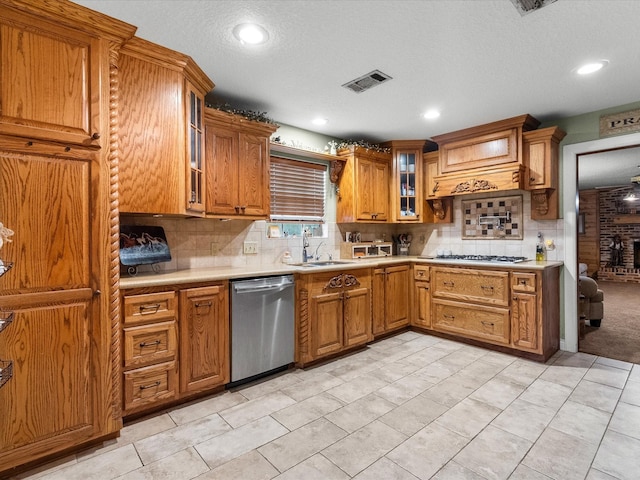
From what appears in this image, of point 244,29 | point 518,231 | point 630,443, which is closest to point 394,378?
point 630,443

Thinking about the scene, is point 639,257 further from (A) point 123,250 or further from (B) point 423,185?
(A) point 123,250

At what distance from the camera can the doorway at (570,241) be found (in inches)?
139

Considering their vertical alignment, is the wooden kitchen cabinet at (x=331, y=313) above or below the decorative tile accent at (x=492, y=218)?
below

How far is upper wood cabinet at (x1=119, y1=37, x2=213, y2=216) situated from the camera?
2.26 meters

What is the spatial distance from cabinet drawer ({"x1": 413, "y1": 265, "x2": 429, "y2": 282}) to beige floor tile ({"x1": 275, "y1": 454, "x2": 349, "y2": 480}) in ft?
8.76

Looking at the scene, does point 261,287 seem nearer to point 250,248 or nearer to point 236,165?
point 250,248

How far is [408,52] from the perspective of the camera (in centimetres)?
232

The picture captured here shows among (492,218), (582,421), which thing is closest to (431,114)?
(492,218)

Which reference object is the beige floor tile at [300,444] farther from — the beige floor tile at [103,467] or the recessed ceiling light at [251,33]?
the recessed ceiling light at [251,33]

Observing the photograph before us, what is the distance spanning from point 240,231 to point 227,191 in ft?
1.89

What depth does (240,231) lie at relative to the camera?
11.3 ft

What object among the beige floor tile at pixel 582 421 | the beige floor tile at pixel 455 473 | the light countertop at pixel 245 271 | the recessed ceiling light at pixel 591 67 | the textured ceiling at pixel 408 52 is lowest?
the beige floor tile at pixel 455 473

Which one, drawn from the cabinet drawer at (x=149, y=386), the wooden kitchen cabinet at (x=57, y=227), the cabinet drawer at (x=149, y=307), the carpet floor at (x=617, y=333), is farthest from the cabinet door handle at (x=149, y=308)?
the carpet floor at (x=617, y=333)

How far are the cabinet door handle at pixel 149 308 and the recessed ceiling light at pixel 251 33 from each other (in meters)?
1.84
